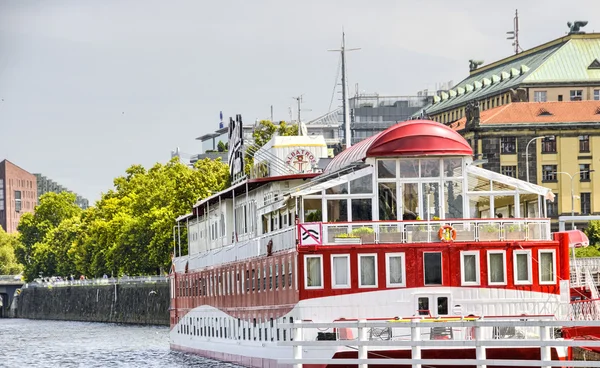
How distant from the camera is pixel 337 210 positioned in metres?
52.1

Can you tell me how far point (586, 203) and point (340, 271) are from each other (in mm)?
108427

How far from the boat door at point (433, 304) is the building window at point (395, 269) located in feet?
2.48

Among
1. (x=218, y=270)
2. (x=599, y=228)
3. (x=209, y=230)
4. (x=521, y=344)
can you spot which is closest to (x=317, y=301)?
(x=521, y=344)

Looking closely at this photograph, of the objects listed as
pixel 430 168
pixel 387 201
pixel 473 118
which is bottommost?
pixel 387 201

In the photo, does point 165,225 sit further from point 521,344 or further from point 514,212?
point 521,344

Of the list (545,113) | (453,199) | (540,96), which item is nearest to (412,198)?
(453,199)

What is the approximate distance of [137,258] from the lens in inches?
6393

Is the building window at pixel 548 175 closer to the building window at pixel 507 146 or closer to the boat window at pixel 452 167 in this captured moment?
the building window at pixel 507 146

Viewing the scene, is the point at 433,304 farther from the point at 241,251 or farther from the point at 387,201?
the point at 241,251

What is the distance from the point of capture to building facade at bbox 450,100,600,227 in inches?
6107

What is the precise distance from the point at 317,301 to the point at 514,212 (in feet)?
27.0

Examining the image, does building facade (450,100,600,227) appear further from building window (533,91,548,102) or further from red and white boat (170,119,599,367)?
red and white boat (170,119,599,367)

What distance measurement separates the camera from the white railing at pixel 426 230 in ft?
162

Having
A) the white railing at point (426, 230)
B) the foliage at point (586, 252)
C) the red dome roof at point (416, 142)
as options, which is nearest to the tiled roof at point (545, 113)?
the foliage at point (586, 252)
